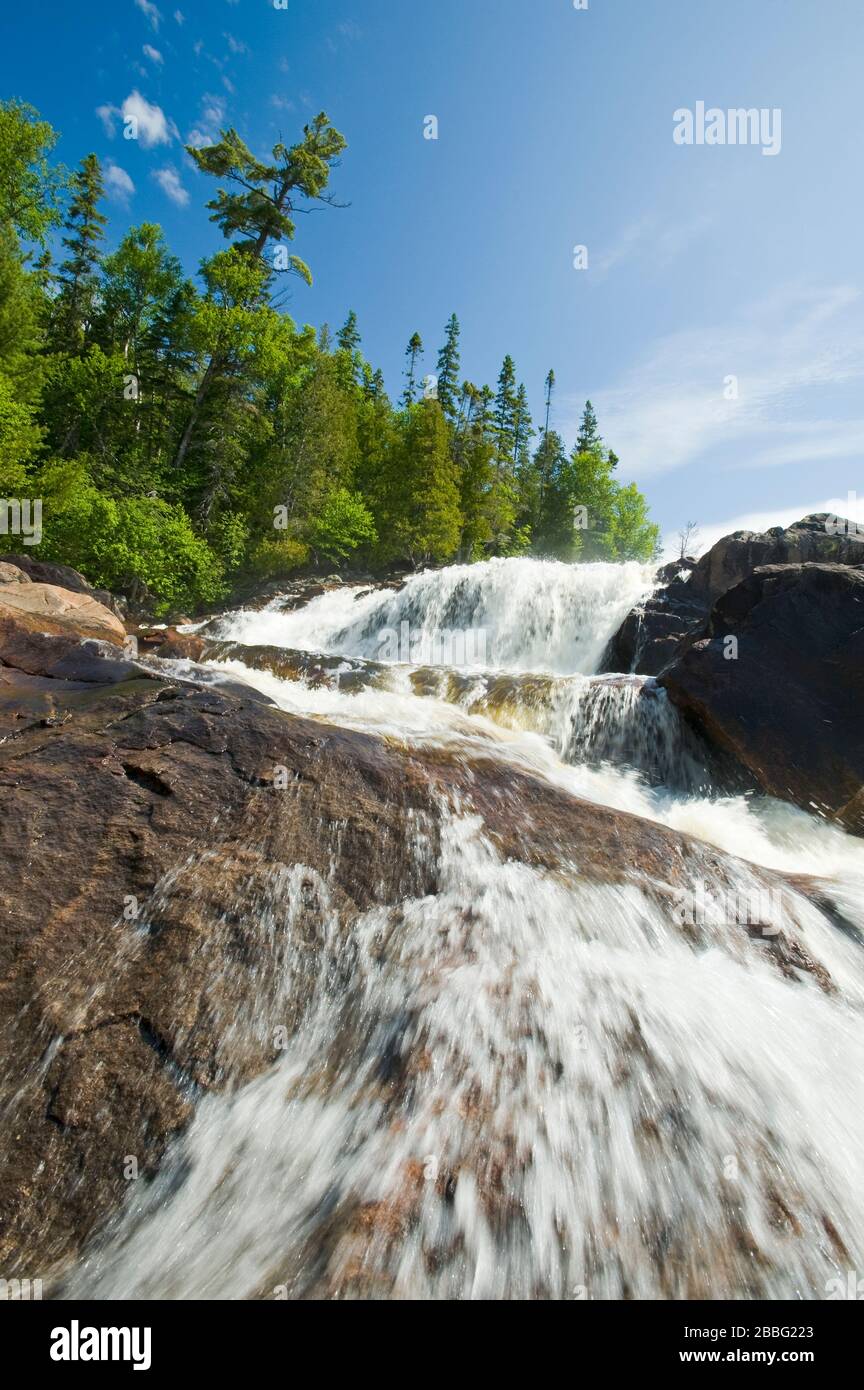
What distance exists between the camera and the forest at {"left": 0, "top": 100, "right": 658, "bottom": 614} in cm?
1873

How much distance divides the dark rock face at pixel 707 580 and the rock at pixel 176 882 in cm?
1131

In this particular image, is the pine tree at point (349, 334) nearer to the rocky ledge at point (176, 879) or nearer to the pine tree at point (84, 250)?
the pine tree at point (84, 250)

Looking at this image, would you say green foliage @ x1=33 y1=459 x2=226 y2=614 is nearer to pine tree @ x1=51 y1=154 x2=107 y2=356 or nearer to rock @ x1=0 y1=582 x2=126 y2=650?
rock @ x1=0 y1=582 x2=126 y2=650

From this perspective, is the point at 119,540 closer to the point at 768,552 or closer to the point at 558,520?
the point at 768,552

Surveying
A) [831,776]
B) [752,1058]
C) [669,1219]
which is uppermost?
[831,776]

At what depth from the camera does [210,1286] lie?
6.75 feet

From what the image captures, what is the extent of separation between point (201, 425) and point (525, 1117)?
32.9 metres

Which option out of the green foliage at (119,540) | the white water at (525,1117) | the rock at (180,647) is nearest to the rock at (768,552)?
the white water at (525,1117)

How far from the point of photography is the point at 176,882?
3461mm

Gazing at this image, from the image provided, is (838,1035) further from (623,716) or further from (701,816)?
(623,716)
